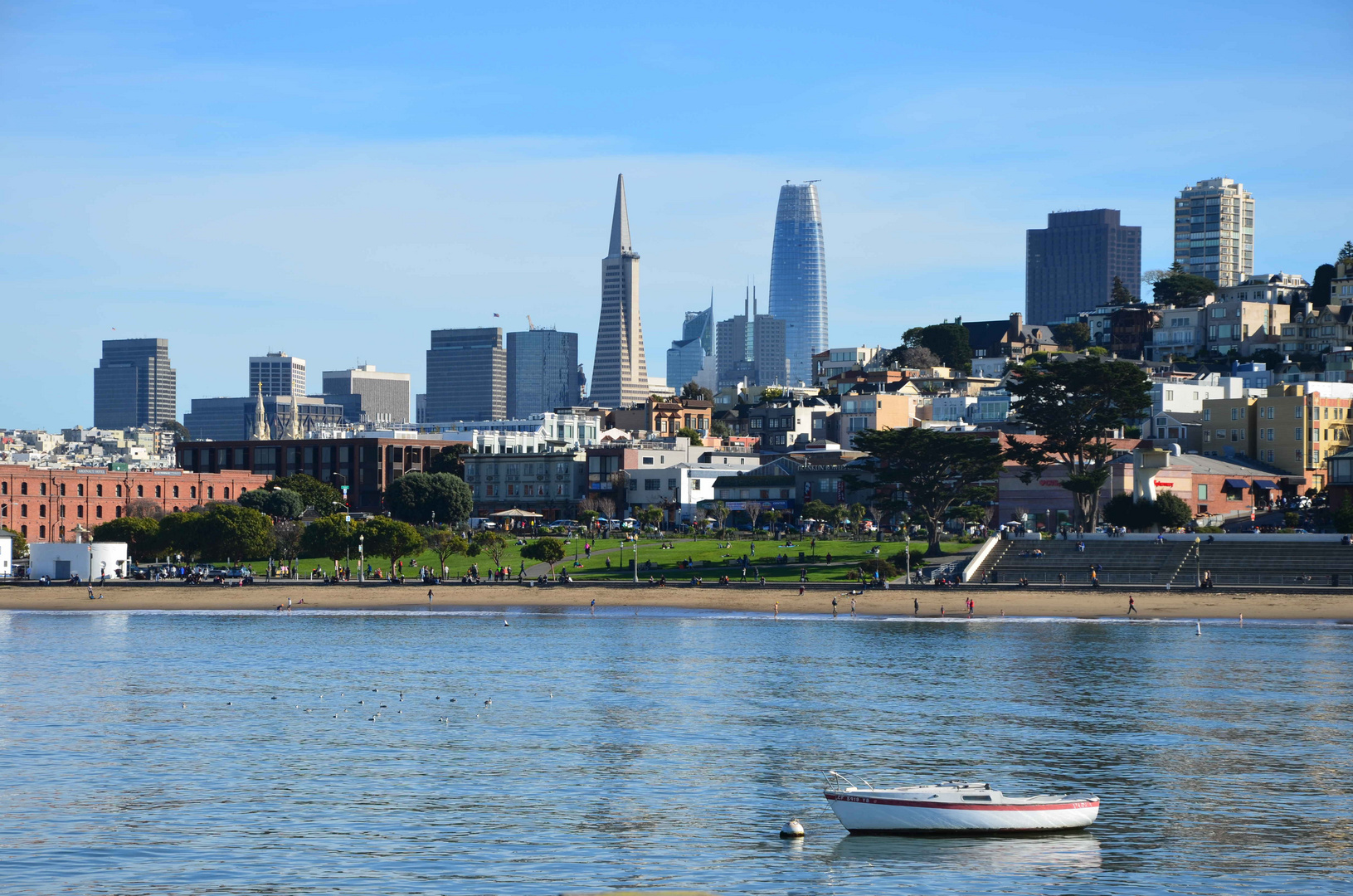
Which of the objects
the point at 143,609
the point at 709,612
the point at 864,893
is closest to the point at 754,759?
the point at 864,893

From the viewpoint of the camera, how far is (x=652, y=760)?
Answer: 170 feet

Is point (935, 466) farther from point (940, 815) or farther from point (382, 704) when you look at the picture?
point (940, 815)

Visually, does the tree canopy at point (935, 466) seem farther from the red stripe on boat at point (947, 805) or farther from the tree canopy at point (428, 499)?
the red stripe on boat at point (947, 805)

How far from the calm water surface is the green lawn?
33341 mm

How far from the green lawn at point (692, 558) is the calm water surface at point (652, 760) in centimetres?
3334

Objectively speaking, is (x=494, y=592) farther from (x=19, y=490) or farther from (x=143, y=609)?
(x=19, y=490)

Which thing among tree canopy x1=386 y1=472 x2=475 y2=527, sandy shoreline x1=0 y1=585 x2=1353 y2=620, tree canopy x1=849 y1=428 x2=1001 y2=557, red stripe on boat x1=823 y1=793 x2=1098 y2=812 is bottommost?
sandy shoreline x1=0 y1=585 x2=1353 y2=620

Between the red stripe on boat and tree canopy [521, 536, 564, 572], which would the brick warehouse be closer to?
tree canopy [521, 536, 564, 572]

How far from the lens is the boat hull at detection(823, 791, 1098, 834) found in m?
39.3

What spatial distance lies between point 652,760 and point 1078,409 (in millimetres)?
89119

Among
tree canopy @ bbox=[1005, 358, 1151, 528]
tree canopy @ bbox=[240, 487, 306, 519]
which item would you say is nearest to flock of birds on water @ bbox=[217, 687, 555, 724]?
tree canopy @ bbox=[1005, 358, 1151, 528]

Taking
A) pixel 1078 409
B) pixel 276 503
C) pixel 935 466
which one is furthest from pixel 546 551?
pixel 276 503

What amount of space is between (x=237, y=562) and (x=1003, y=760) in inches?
4421

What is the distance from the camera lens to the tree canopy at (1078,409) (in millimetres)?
131625
